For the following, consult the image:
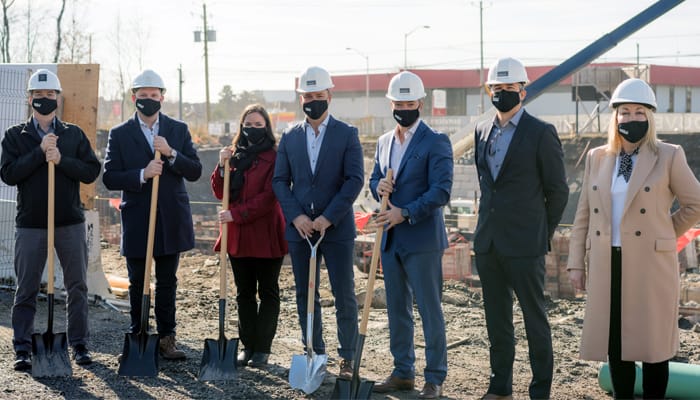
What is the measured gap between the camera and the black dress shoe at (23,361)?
6984 millimetres

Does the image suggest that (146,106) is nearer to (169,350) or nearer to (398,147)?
(169,350)

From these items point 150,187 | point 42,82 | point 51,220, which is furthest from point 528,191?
point 42,82

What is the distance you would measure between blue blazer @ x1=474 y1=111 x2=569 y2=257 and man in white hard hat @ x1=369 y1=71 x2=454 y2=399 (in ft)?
1.66

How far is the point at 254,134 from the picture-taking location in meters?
7.14

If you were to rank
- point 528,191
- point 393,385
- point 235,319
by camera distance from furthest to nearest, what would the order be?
point 235,319 → point 393,385 → point 528,191

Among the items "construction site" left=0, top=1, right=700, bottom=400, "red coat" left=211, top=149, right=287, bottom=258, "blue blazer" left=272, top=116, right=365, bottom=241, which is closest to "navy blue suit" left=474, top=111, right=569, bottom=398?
"construction site" left=0, top=1, right=700, bottom=400

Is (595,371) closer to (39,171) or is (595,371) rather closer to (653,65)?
(39,171)

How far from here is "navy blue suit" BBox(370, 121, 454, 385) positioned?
6.28 metres

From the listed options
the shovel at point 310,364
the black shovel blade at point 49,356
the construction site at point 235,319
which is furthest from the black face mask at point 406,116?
the black shovel blade at point 49,356

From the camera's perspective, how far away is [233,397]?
6.33 meters

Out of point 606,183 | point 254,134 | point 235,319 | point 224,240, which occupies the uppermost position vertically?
point 254,134

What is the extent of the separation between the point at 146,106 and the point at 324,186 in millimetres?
1619

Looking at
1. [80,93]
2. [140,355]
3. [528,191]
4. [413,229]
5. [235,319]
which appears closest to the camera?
[528,191]

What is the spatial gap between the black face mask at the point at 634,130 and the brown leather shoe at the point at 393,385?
234 centimetres
